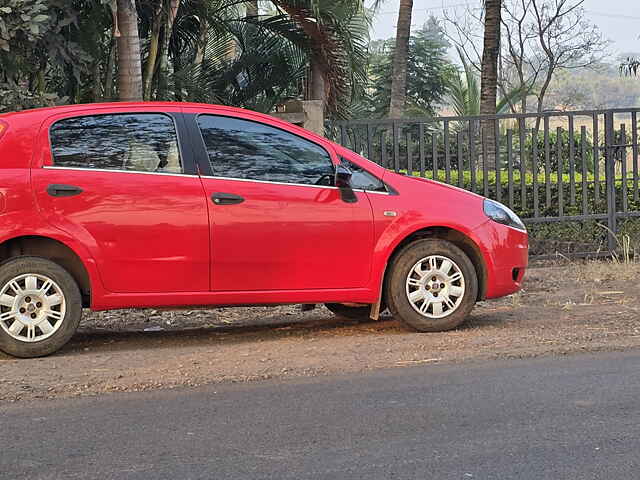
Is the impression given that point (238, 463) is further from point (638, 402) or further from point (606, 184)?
point (606, 184)

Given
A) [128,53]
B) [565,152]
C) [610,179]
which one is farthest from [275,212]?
[565,152]

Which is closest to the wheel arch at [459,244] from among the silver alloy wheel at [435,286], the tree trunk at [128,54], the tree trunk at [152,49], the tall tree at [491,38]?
the silver alloy wheel at [435,286]

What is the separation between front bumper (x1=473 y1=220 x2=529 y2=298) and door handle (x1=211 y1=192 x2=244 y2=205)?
185 centimetres

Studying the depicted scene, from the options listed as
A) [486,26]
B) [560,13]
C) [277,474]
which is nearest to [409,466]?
[277,474]

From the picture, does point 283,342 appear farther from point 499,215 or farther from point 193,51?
point 193,51

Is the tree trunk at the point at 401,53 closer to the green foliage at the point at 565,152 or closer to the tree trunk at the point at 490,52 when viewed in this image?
the green foliage at the point at 565,152

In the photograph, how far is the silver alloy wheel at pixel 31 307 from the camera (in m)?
7.33

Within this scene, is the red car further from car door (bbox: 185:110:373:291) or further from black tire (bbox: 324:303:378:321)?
black tire (bbox: 324:303:378:321)

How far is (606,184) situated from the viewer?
1370 cm

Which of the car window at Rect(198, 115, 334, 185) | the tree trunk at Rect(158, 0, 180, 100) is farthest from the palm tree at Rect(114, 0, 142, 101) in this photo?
the car window at Rect(198, 115, 334, 185)

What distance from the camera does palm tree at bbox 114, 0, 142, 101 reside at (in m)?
12.0

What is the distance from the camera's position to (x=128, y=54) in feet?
39.3

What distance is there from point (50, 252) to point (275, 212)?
5.23 ft

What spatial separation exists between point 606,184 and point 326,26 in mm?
4074
